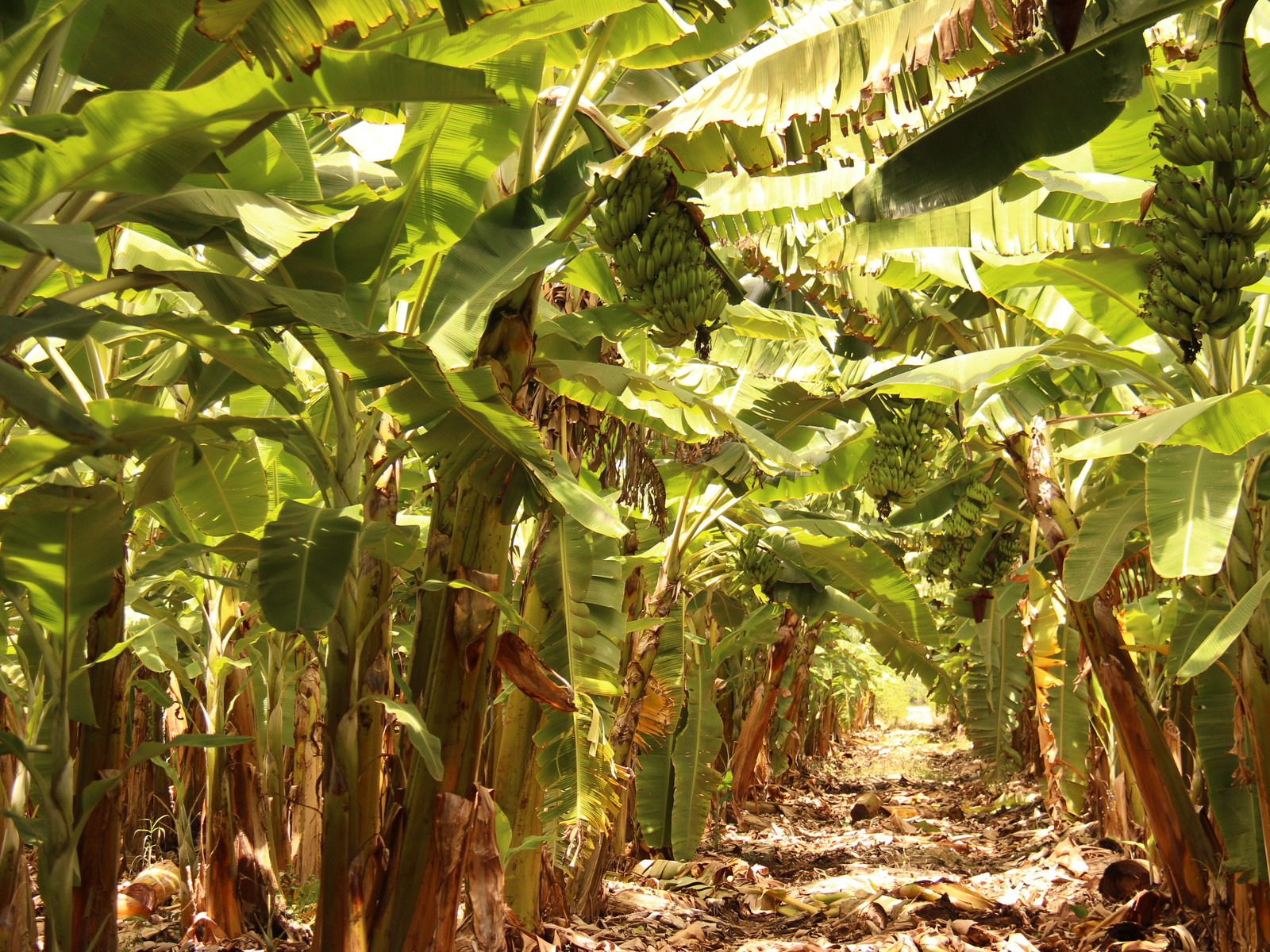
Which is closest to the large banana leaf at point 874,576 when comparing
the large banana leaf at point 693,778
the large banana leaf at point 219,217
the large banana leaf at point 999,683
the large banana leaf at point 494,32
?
the large banana leaf at point 999,683

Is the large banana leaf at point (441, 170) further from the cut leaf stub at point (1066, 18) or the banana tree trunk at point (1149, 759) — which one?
the banana tree trunk at point (1149, 759)

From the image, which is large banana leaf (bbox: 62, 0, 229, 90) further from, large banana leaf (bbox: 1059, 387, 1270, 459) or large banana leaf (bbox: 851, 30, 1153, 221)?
large banana leaf (bbox: 1059, 387, 1270, 459)

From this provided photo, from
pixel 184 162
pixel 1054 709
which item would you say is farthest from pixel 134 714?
pixel 1054 709

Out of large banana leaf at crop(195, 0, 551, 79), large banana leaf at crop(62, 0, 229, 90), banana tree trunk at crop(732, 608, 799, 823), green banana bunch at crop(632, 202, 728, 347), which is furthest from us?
banana tree trunk at crop(732, 608, 799, 823)

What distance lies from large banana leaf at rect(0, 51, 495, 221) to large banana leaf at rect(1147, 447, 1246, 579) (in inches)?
98.7

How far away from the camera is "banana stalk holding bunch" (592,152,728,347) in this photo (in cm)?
238

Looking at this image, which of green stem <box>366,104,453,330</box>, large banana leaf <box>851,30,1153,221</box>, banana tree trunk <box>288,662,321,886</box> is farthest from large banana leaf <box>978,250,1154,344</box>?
banana tree trunk <box>288,662,321,886</box>

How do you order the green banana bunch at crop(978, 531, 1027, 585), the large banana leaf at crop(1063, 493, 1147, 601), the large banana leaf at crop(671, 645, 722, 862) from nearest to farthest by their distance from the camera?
the large banana leaf at crop(1063, 493, 1147, 601) < the large banana leaf at crop(671, 645, 722, 862) < the green banana bunch at crop(978, 531, 1027, 585)

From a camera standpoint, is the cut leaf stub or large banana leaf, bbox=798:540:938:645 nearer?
the cut leaf stub

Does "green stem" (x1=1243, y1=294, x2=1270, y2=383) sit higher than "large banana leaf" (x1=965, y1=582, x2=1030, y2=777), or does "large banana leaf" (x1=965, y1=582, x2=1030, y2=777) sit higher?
"green stem" (x1=1243, y1=294, x2=1270, y2=383)

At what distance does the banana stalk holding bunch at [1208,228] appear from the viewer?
2.04 metres

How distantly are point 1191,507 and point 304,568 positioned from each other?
Result: 2.82 metres

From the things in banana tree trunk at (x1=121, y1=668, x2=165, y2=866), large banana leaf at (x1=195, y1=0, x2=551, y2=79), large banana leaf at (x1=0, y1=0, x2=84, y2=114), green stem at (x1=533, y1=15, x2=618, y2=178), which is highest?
green stem at (x1=533, y1=15, x2=618, y2=178)

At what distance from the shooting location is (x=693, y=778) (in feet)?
19.1
